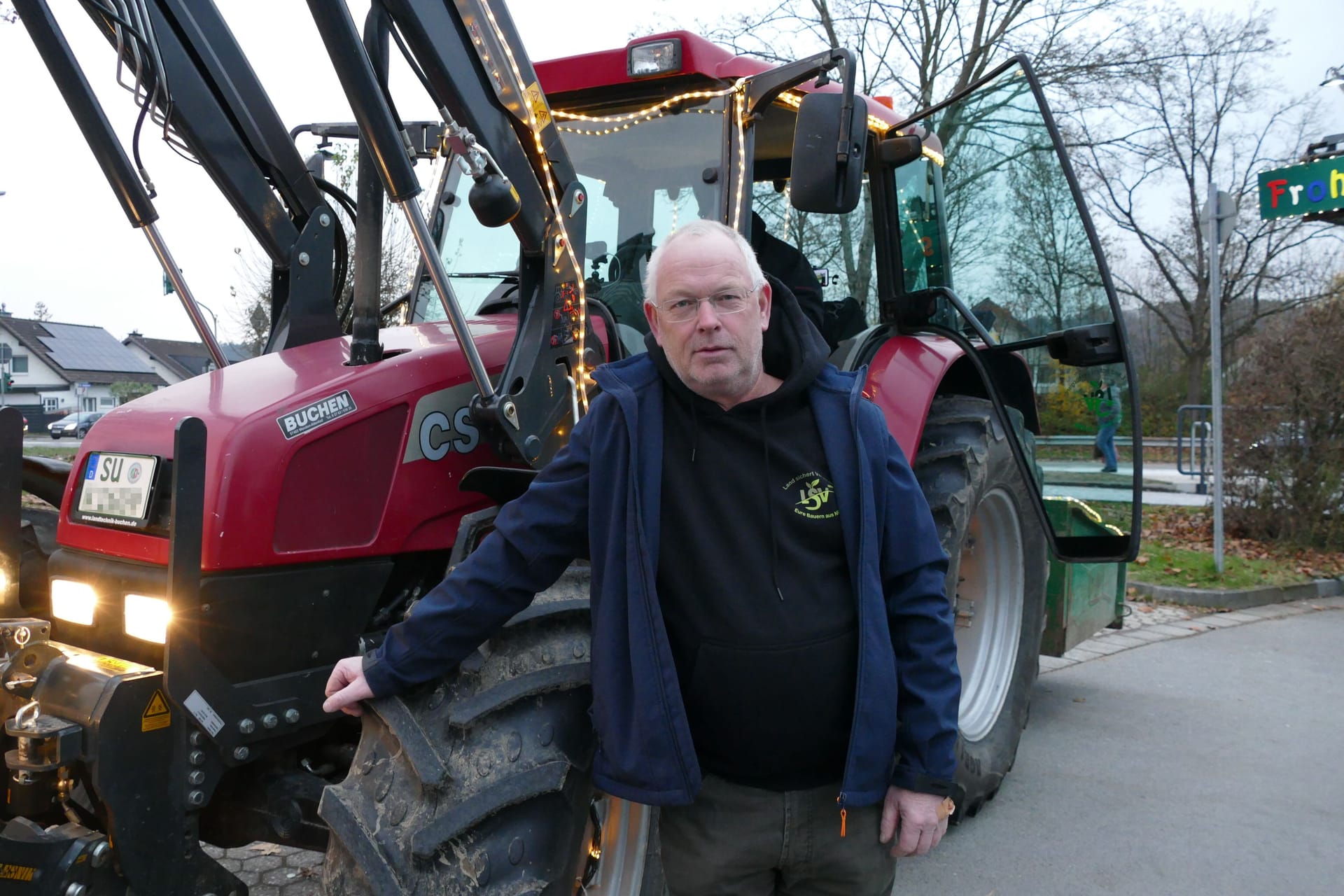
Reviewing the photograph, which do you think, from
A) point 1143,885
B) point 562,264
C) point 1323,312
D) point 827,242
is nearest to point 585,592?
point 562,264

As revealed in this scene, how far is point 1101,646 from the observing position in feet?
21.8

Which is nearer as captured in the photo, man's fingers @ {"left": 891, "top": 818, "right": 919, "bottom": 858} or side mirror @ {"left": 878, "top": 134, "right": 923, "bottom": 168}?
man's fingers @ {"left": 891, "top": 818, "right": 919, "bottom": 858}

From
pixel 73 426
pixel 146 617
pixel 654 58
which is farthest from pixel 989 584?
pixel 73 426

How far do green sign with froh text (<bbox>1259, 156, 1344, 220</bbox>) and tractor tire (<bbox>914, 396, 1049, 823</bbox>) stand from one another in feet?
24.3

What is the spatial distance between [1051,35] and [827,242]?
45.3 feet

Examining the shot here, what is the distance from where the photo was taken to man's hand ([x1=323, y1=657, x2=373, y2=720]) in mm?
1935

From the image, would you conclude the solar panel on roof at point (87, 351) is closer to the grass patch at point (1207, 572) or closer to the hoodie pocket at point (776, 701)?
the grass patch at point (1207, 572)

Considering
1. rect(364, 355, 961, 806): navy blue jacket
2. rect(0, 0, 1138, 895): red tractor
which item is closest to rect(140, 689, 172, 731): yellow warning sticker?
rect(0, 0, 1138, 895): red tractor

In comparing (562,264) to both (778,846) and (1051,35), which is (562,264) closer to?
(778,846)

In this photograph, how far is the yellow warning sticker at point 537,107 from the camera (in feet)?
8.80

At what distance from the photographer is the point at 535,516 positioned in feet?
6.45

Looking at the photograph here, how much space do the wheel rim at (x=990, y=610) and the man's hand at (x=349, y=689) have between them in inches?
108

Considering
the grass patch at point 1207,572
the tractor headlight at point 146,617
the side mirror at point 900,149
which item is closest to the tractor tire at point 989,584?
the side mirror at point 900,149

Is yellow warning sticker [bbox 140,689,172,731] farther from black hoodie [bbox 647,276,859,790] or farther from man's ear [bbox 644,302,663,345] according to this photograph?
man's ear [bbox 644,302,663,345]
